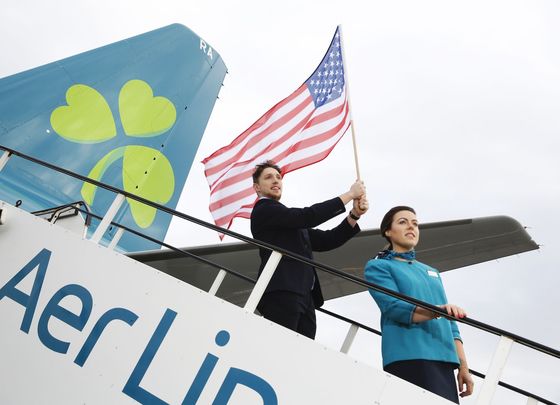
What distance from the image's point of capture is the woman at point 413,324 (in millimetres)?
2727

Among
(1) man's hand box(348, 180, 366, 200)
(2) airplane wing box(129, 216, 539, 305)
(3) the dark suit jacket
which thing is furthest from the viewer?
(2) airplane wing box(129, 216, 539, 305)

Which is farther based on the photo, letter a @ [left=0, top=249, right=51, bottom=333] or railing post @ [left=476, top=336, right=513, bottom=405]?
letter a @ [left=0, top=249, right=51, bottom=333]

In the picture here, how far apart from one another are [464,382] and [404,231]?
0.87 m

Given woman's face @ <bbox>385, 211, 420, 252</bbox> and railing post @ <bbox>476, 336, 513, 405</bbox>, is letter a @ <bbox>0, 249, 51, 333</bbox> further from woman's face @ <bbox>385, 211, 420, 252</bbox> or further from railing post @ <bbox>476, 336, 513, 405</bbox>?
railing post @ <bbox>476, 336, 513, 405</bbox>

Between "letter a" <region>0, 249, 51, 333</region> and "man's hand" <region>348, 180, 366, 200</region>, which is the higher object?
"man's hand" <region>348, 180, 366, 200</region>

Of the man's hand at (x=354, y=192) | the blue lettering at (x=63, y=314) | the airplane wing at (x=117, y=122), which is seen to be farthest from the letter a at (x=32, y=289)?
the airplane wing at (x=117, y=122)

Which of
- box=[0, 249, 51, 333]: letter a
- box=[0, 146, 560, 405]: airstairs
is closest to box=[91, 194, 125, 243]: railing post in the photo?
box=[0, 146, 560, 405]: airstairs

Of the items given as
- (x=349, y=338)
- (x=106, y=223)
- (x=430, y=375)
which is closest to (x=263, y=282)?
(x=430, y=375)

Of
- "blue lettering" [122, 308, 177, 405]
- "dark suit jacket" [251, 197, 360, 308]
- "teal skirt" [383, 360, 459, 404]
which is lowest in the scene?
"blue lettering" [122, 308, 177, 405]

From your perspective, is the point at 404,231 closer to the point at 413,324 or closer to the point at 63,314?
A: the point at 413,324

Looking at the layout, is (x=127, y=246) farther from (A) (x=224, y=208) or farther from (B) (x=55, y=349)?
(B) (x=55, y=349)

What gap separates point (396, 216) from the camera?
10.5ft

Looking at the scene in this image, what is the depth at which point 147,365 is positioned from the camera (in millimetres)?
2943

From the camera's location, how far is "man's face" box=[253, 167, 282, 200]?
142 inches
